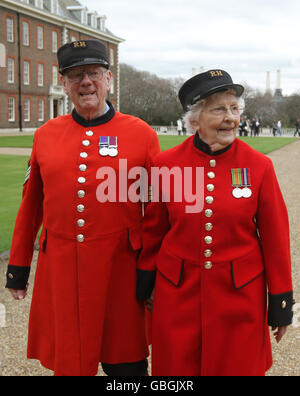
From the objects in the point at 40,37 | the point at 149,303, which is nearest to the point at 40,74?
the point at 40,37

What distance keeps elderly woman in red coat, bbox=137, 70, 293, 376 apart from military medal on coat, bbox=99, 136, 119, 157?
1.50 feet

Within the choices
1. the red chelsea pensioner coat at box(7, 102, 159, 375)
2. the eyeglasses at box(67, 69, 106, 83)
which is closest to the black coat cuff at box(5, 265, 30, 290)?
the red chelsea pensioner coat at box(7, 102, 159, 375)

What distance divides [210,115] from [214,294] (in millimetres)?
889

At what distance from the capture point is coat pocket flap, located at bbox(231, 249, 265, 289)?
2408mm

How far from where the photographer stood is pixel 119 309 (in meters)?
2.80

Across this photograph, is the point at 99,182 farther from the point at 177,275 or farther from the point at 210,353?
the point at 210,353

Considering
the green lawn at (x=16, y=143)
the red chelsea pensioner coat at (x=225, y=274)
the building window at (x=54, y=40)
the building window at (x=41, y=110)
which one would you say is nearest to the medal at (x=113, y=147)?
the red chelsea pensioner coat at (x=225, y=274)

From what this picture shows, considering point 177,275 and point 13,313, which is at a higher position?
point 177,275

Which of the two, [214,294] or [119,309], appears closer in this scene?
[214,294]

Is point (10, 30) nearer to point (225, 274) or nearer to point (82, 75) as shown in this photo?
point (82, 75)

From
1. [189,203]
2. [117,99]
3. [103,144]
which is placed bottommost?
[189,203]
